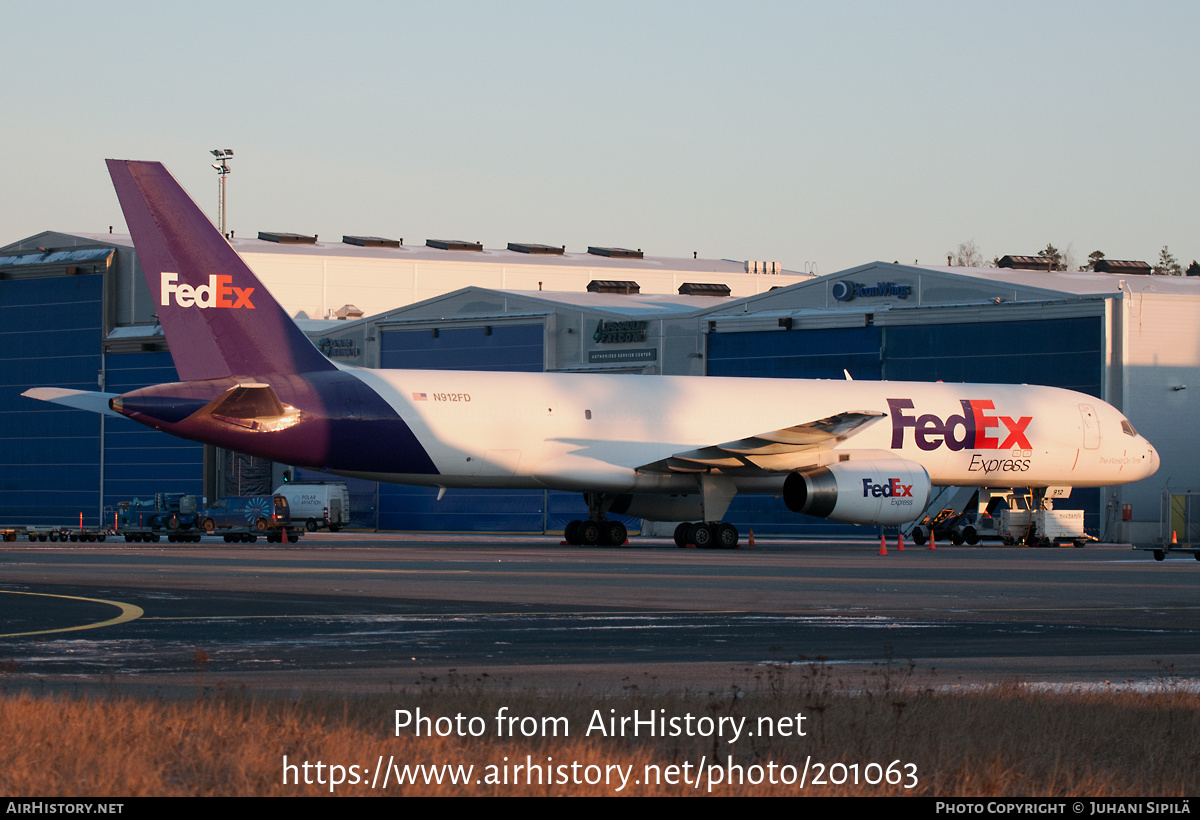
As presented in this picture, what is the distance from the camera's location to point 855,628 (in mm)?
17734

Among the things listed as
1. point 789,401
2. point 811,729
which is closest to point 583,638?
point 811,729

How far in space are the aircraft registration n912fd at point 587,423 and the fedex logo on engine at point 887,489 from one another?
40mm

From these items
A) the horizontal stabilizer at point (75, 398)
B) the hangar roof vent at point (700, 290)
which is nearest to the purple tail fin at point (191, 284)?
the horizontal stabilizer at point (75, 398)

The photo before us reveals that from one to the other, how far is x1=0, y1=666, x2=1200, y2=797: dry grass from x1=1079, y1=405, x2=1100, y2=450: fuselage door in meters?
35.6

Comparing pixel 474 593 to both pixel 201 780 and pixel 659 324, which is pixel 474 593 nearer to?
pixel 201 780

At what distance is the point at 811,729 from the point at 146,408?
26.8 metres

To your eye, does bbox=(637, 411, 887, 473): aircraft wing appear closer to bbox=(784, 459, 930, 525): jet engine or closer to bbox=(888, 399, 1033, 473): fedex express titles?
bbox=(784, 459, 930, 525): jet engine

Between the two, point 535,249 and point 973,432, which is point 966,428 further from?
point 535,249

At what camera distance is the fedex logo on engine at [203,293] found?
3541 centimetres

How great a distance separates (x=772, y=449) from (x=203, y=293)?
1470 cm

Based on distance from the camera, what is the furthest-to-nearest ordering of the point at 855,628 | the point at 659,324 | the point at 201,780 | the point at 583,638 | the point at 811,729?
the point at 659,324 → the point at 855,628 → the point at 583,638 → the point at 811,729 → the point at 201,780

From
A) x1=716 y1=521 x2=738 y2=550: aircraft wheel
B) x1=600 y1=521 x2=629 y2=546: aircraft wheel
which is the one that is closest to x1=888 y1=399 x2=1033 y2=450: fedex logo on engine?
x1=716 y1=521 x2=738 y2=550: aircraft wheel

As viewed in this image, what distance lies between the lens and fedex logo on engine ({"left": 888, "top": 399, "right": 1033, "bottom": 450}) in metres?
42.8

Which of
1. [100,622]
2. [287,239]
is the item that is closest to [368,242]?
[287,239]
